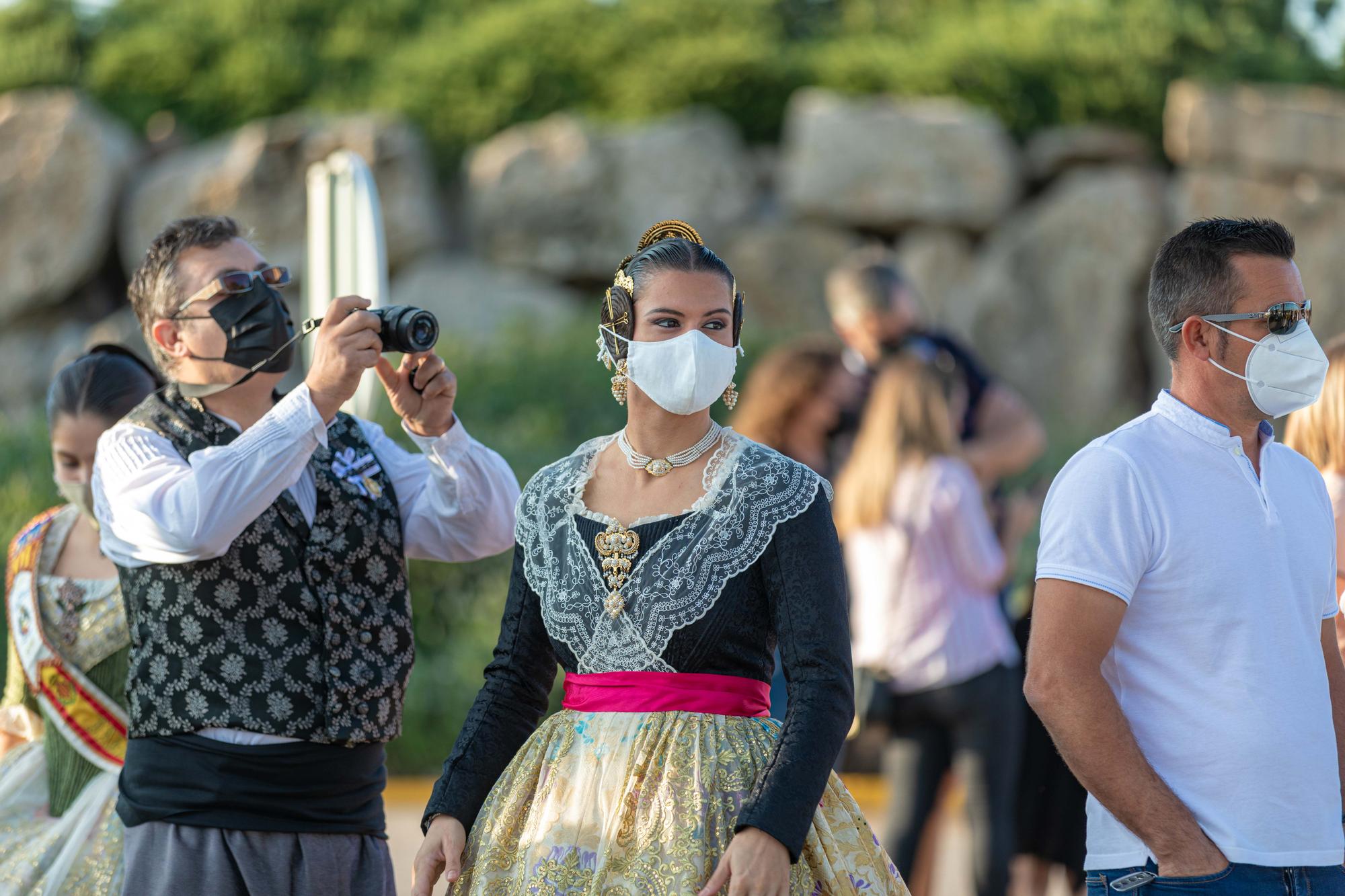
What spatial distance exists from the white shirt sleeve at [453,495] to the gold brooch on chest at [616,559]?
0.61 m

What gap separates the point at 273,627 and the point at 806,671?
1.08 metres

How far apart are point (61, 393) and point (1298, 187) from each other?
1041 cm

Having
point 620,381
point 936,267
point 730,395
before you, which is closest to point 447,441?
point 620,381

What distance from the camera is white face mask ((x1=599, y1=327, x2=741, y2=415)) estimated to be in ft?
8.09

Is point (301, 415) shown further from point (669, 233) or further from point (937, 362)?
point (937, 362)

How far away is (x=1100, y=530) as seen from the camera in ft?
8.09

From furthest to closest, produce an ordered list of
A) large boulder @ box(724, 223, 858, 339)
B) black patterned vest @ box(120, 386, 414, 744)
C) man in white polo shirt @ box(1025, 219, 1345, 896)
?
large boulder @ box(724, 223, 858, 339) → black patterned vest @ box(120, 386, 414, 744) → man in white polo shirt @ box(1025, 219, 1345, 896)

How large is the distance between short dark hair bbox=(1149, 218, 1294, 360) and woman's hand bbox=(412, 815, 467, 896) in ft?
4.86

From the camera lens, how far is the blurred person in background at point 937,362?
5293 millimetres

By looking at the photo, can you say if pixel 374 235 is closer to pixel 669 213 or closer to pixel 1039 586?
pixel 1039 586

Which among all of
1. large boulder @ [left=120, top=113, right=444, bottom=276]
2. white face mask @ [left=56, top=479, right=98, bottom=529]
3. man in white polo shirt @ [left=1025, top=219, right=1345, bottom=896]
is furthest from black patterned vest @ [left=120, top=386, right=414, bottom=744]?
large boulder @ [left=120, top=113, right=444, bottom=276]

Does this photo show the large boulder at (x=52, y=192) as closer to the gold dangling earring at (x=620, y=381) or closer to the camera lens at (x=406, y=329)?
the camera lens at (x=406, y=329)

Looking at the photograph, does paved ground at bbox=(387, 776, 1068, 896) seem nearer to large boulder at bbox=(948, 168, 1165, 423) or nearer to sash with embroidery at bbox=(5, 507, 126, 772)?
sash with embroidery at bbox=(5, 507, 126, 772)

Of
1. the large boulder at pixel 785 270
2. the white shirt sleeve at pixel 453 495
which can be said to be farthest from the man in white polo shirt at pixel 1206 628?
the large boulder at pixel 785 270
